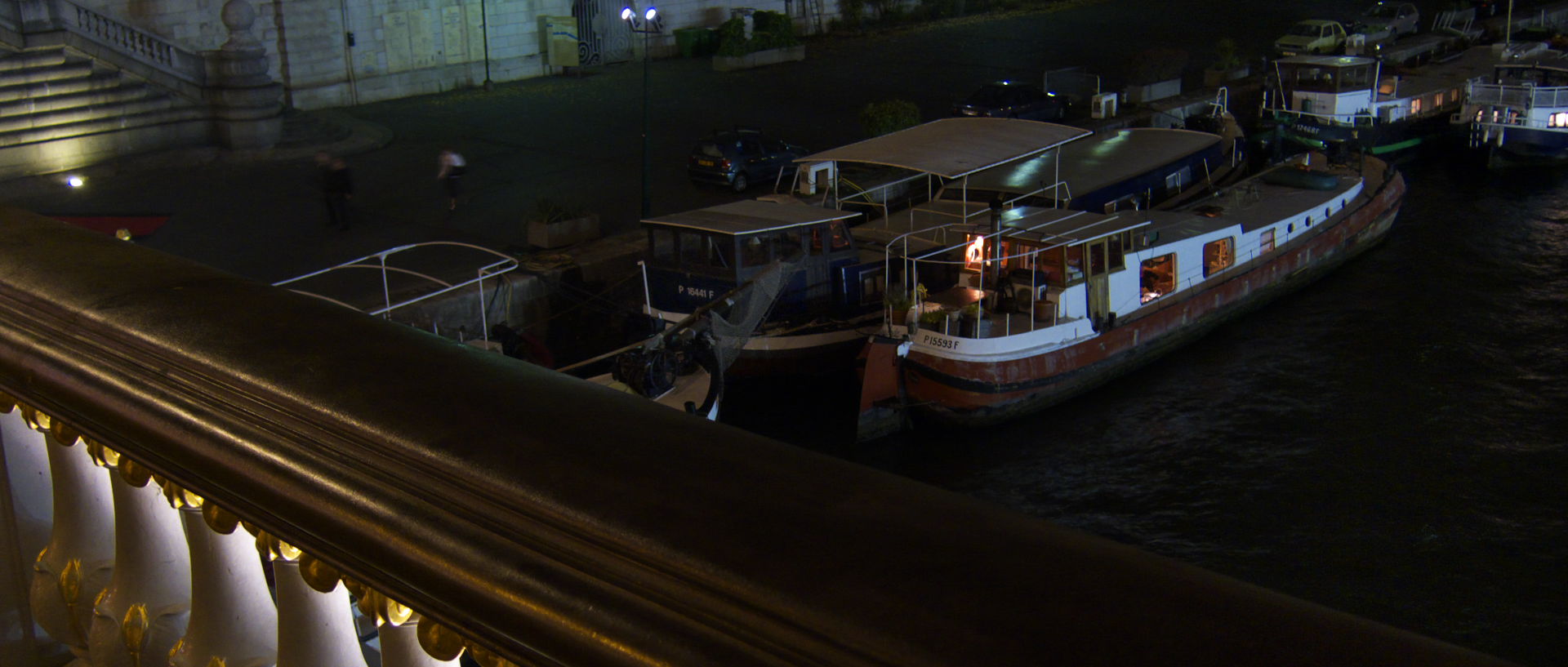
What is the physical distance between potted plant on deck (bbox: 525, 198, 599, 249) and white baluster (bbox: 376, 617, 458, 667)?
1665cm

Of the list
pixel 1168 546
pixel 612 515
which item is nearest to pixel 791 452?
pixel 612 515

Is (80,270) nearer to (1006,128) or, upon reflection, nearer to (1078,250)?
(1078,250)

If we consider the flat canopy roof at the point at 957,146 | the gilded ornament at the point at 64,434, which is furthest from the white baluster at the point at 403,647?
the flat canopy roof at the point at 957,146

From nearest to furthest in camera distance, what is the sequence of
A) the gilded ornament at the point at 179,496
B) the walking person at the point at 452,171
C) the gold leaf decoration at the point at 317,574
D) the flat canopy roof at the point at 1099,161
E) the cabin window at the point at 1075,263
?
1. the gold leaf decoration at the point at 317,574
2. the gilded ornament at the point at 179,496
3. the cabin window at the point at 1075,263
4. the walking person at the point at 452,171
5. the flat canopy roof at the point at 1099,161

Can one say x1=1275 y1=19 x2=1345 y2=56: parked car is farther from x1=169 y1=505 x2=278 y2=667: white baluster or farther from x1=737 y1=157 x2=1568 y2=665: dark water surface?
x1=169 y1=505 x2=278 y2=667: white baluster

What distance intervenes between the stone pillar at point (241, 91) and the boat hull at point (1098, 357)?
1388 cm

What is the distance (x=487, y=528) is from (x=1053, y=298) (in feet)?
52.9

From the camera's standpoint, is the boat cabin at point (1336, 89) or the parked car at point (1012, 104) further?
the boat cabin at point (1336, 89)

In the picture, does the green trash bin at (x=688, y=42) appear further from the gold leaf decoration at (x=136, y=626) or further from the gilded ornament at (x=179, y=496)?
the gilded ornament at (x=179, y=496)

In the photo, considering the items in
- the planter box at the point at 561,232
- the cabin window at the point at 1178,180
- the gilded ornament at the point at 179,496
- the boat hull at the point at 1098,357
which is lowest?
the boat hull at the point at 1098,357

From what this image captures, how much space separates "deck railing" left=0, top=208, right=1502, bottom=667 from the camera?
43.0 inches

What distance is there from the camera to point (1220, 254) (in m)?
19.7

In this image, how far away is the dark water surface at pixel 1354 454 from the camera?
41.2ft

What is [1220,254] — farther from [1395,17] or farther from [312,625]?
[1395,17]
